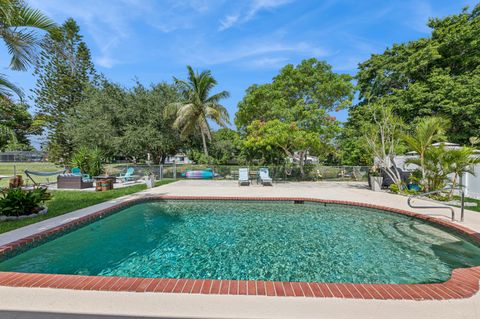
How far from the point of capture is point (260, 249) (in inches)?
188

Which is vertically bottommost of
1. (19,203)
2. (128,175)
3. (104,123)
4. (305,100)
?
(19,203)

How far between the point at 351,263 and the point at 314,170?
1407 cm

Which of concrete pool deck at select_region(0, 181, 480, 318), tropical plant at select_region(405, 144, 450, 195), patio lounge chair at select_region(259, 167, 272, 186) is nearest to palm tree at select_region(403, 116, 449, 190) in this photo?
tropical plant at select_region(405, 144, 450, 195)

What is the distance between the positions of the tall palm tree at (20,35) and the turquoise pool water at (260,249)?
3.78 metres

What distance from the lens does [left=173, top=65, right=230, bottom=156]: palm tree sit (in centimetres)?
1789

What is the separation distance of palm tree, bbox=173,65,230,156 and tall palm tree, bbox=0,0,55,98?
481 inches

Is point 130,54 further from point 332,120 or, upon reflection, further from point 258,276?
point 258,276

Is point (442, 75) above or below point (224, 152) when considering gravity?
above

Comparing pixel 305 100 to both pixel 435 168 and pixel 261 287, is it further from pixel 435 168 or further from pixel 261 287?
pixel 261 287

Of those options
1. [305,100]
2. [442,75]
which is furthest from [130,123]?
[442,75]

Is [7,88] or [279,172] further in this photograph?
[279,172]

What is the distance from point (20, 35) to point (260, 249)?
23.4 feet

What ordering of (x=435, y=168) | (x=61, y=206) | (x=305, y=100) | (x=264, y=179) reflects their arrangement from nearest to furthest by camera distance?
(x=61, y=206) → (x=435, y=168) → (x=264, y=179) → (x=305, y=100)

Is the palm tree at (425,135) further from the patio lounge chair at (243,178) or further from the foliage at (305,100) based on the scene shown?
the patio lounge chair at (243,178)
